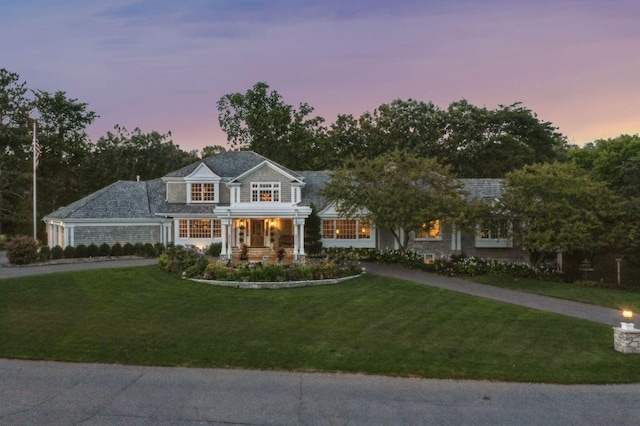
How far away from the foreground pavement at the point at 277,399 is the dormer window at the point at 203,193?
23.1 meters

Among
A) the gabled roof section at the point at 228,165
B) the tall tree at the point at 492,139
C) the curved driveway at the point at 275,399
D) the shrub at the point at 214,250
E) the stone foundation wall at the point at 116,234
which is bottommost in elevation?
the curved driveway at the point at 275,399

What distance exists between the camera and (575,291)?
20188 mm

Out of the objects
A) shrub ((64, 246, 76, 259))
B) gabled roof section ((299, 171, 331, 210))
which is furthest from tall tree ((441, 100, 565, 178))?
shrub ((64, 246, 76, 259))

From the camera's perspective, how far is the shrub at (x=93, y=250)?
28188mm

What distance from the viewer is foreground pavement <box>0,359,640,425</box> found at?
25.4 feet

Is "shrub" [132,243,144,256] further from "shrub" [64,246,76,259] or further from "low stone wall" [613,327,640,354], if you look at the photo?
"low stone wall" [613,327,640,354]

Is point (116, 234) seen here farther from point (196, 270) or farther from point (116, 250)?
point (196, 270)

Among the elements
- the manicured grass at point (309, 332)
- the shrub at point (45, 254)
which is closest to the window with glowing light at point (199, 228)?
the shrub at point (45, 254)

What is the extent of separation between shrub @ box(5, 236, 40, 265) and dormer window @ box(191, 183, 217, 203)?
33.9 ft

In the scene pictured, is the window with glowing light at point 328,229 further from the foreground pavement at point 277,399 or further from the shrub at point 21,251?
the foreground pavement at point 277,399

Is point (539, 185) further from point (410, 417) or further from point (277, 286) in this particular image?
point (410, 417)

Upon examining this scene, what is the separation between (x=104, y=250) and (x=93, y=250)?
2.01ft

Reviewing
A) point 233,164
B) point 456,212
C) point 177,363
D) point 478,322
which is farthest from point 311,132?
point 177,363

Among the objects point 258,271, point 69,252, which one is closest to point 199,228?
point 69,252
